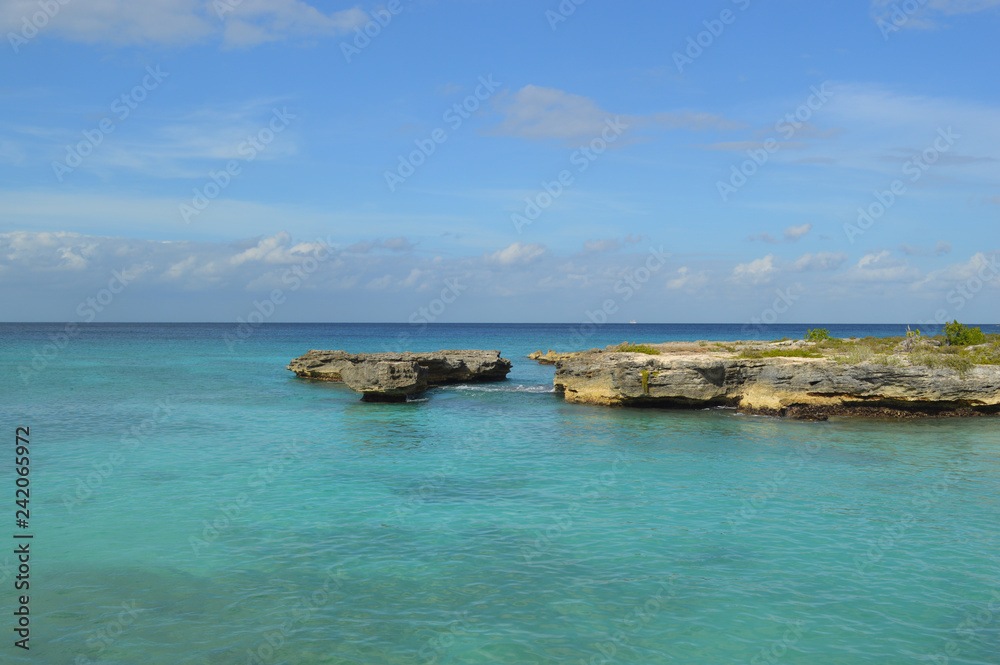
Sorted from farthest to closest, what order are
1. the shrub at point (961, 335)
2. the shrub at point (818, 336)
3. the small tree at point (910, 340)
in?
the shrub at point (818, 336) → the shrub at point (961, 335) → the small tree at point (910, 340)

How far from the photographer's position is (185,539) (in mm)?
12992

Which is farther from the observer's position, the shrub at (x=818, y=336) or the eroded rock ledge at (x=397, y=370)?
the shrub at (x=818, y=336)

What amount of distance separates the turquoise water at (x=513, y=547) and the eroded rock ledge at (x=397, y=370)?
9.46 m

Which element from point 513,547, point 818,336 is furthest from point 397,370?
point 818,336

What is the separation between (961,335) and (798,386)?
14.5 meters

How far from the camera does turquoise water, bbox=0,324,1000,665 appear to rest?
30.1 ft

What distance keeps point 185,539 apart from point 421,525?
15.0ft

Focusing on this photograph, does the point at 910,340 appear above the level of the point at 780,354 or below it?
above

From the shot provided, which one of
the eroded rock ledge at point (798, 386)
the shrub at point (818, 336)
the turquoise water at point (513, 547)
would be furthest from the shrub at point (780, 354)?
the shrub at point (818, 336)

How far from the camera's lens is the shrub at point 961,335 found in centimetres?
3584

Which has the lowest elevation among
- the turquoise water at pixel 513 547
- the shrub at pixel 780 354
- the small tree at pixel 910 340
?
the turquoise water at pixel 513 547

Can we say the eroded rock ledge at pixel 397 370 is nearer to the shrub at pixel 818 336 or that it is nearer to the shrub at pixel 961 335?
the shrub at pixel 818 336

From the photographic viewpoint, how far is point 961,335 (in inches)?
1439

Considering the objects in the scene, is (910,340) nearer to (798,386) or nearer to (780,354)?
(780,354)
